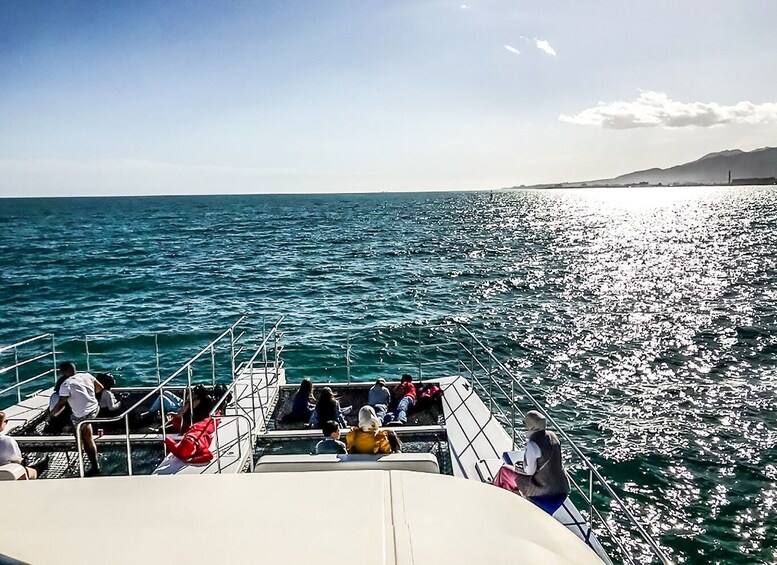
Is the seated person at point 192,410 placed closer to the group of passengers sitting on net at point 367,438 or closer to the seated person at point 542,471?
the group of passengers sitting on net at point 367,438

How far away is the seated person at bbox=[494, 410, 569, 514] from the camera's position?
601cm

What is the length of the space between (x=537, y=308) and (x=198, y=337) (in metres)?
16.3

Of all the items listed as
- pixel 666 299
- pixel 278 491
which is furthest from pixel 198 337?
pixel 666 299

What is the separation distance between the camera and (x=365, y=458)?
22.4 ft

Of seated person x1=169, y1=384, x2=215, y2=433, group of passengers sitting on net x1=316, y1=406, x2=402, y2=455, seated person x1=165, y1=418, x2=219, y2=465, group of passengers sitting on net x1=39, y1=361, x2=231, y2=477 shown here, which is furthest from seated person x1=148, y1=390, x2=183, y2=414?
group of passengers sitting on net x1=316, y1=406, x2=402, y2=455

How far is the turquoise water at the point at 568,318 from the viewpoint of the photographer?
38.9 feet

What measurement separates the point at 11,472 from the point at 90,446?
150 centimetres

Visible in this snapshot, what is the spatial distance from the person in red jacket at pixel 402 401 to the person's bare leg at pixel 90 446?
4413 mm

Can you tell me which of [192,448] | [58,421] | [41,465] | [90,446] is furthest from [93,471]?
[58,421]

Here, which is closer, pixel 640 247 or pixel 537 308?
pixel 537 308

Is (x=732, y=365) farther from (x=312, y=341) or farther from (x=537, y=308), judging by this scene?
(x=312, y=341)

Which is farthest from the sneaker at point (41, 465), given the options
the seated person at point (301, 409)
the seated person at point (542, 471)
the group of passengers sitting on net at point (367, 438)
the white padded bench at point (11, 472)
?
the seated person at point (542, 471)

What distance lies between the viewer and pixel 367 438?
729cm

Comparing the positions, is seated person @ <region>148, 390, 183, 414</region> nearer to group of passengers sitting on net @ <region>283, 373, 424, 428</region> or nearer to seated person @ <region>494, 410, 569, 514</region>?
group of passengers sitting on net @ <region>283, 373, 424, 428</region>
